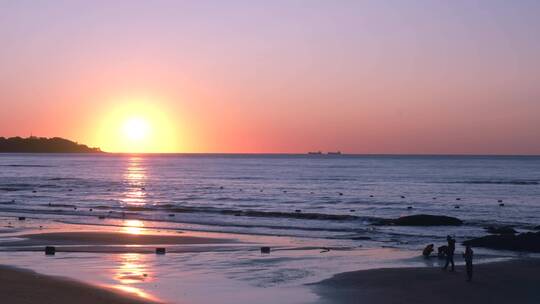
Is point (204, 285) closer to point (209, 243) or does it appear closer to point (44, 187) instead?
point (209, 243)

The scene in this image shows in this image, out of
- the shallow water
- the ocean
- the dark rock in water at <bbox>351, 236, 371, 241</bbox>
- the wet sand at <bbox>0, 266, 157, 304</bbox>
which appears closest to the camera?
the wet sand at <bbox>0, 266, 157, 304</bbox>

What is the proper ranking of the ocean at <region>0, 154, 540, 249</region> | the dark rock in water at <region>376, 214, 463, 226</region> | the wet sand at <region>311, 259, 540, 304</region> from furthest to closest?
the dark rock in water at <region>376, 214, 463, 226</region> < the ocean at <region>0, 154, 540, 249</region> < the wet sand at <region>311, 259, 540, 304</region>

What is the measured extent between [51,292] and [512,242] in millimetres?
23131

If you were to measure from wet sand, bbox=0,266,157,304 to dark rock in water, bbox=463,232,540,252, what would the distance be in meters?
19.6

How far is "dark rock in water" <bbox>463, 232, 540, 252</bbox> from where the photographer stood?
35125 millimetres

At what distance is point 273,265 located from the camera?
1139 inches

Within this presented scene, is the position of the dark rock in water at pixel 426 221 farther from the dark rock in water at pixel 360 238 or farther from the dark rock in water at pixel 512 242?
the dark rock in water at pixel 512 242

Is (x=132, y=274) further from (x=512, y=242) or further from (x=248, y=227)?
(x=248, y=227)

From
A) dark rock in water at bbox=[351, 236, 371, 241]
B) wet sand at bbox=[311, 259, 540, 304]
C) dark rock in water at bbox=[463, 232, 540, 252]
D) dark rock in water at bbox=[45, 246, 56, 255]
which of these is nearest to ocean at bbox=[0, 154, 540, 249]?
dark rock in water at bbox=[351, 236, 371, 241]

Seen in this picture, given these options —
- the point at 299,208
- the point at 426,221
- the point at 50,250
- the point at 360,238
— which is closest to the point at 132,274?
the point at 50,250

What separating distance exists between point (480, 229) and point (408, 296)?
2636 centimetres

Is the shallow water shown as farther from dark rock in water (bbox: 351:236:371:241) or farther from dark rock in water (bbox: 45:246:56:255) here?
dark rock in water (bbox: 45:246:56:255)

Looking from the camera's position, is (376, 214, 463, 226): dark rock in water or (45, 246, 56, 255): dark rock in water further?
(376, 214, 463, 226): dark rock in water

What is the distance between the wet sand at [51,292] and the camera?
20859mm
